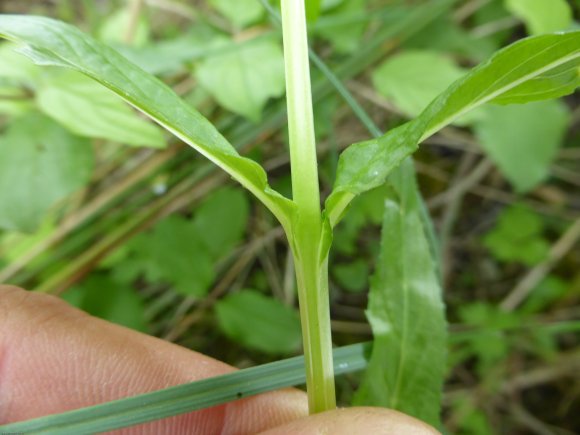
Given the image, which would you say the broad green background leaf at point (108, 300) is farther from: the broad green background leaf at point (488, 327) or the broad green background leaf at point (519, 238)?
the broad green background leaf at point (519, 238)

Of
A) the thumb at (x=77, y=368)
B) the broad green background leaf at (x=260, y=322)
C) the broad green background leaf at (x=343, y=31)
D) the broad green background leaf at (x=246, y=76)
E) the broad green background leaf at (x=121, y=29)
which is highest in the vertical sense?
the broad green background leaf at (x=121, y=29)

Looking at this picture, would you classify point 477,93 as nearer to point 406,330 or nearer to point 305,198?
point 305,198

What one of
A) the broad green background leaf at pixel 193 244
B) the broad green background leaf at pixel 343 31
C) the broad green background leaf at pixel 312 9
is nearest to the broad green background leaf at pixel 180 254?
the broad green background leaf at pixel 193 244

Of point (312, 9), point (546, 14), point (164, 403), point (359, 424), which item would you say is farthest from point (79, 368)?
point (546, 14)

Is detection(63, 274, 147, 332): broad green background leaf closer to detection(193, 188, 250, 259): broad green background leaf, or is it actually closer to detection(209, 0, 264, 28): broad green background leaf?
detection(193, 188, 250, 259): broad green background leaf

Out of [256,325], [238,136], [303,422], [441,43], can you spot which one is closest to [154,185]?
[238,136]

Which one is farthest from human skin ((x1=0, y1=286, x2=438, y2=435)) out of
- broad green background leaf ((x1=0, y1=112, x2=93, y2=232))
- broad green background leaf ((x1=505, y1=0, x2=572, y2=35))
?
broad green background leaf ((x1=505, y1=0, x2=572, y2=35))

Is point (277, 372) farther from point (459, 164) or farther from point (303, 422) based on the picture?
point (459, 164)
